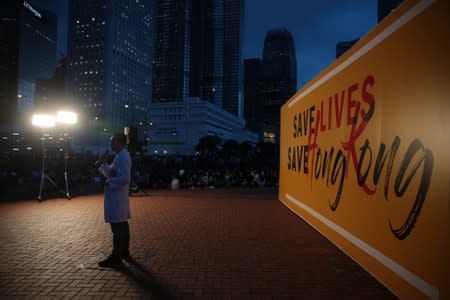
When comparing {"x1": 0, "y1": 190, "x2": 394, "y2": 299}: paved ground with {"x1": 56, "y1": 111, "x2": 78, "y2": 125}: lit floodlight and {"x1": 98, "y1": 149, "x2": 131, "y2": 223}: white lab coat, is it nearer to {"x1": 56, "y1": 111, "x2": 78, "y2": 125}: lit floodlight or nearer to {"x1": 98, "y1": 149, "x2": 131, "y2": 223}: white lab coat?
{"x1": 98, "y1": 149, "x2": 131, "y2": 223}: white lab coat

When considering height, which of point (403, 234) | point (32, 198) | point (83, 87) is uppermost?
point (83, 87)

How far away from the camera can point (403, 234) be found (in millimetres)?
4125

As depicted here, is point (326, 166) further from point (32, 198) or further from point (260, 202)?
point (32, 198)

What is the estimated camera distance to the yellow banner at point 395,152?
350 cm

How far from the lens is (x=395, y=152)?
442 centimetres

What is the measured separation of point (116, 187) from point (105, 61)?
121055 millimetres

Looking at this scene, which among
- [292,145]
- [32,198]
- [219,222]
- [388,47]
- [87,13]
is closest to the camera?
[388,47]

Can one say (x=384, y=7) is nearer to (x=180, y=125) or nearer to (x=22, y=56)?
(x=180, y=125)

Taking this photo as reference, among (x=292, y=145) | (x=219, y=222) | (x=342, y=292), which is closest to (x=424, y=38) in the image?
(x=342, y=292)

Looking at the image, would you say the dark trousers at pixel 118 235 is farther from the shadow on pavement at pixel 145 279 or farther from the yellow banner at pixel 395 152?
the yellow banner at pixel 395 152

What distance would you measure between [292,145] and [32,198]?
10.3 m

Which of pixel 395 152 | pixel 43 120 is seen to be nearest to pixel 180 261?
pixel 395 152

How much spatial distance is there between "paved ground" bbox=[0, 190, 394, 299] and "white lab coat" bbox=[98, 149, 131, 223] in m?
0.82

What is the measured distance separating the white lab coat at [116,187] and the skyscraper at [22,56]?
7913 centimetres
